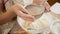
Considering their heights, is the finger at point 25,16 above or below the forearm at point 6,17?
above

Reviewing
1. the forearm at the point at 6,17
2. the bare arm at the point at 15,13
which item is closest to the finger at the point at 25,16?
the bare arm at the point at 15,13

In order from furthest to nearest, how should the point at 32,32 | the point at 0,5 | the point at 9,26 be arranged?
1. the point at 0,5
2. the point at 9,26
3. the point at 32,32

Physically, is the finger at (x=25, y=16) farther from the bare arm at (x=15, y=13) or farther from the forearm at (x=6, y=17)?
the forearm at (x=6, y=17)

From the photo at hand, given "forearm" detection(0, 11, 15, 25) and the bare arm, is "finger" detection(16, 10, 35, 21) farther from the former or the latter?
"forearm" detection(0, 11, 15, 25)

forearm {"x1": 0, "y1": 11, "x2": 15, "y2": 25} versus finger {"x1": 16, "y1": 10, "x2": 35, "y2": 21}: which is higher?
finger {"x1": 16, "y1": 10, "x2": 35, "y2": 21}

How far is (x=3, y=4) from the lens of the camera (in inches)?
35.8

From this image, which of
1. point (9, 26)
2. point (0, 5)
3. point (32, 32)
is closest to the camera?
point (32, 32)

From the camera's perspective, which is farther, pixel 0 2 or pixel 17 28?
pixel 0 2

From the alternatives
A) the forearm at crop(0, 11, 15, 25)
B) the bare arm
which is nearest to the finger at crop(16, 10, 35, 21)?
the bare arm

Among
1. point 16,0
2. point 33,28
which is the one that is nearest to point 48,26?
point 33,28

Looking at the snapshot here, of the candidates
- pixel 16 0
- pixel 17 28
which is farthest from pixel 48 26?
pixel 16 0

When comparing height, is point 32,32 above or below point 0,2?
below

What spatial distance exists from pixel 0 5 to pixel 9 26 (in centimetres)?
19

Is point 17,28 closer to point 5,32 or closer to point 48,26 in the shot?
point 5,32
